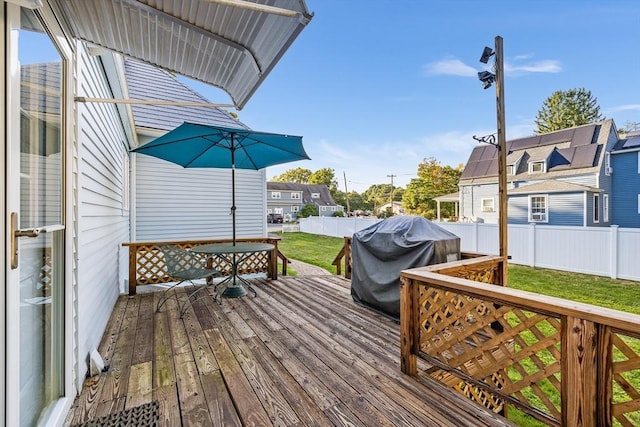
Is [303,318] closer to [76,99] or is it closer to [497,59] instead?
[76,99]

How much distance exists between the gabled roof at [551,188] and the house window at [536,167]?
891 mm

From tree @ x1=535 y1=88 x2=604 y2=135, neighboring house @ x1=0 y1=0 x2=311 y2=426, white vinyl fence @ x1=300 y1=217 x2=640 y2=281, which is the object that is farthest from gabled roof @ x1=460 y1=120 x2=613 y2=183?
neighboring house @ x1=0 y1=0 x2=311 y2=426

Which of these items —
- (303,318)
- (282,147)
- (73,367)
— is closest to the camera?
(73,367)

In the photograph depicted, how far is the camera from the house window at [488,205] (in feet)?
52.9

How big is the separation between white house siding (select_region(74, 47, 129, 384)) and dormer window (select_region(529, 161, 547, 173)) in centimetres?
1798

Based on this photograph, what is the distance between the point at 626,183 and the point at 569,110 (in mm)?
15734

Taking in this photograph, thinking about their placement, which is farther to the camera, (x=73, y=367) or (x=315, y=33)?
(x=315, y=33)

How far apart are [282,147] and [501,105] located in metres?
2.90

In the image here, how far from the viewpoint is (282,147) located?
4.26 m

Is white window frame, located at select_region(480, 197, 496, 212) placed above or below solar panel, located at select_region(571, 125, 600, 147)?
below

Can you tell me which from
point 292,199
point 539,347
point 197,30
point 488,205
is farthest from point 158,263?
Result: point 292,199

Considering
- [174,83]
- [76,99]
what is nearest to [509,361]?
[76,99]

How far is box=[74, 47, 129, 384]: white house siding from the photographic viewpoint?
219 centimetres

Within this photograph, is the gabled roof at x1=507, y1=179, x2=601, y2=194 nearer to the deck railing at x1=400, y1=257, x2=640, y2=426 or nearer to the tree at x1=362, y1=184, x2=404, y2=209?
the deck railing at x1=400, y1=257, x2=640, y2=426
